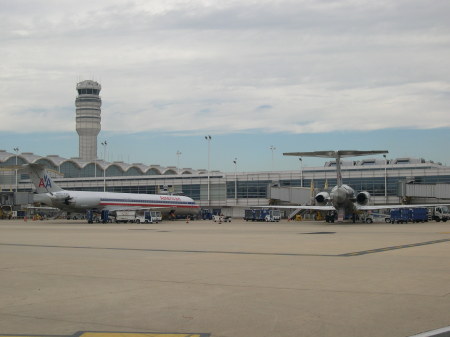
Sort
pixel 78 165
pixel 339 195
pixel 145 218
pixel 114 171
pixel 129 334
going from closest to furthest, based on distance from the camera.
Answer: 1. pixel 129 334
2. pixel 339 195
3. pixel 145 218
4. pixel 78 165
5. pixel 114 171

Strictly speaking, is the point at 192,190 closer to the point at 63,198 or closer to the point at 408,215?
the point at 63,198

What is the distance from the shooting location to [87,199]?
74062 millimetres

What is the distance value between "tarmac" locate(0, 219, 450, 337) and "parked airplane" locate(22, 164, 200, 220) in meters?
50.7

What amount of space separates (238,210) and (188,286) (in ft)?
327

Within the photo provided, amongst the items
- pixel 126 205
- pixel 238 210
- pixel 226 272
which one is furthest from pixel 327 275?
pixel 238 210

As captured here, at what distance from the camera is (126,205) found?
263 feet

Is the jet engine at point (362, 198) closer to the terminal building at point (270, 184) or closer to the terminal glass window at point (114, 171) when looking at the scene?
the terminal building at point (270, 184)

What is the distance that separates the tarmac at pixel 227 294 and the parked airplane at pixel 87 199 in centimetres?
5074

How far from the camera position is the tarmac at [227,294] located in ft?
31.0

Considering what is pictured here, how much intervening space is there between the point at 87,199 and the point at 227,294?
64167 mm

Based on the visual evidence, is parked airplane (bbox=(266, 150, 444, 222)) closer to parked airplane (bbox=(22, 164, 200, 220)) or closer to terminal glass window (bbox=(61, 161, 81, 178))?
parked airplane (bbox=(22, 164, 200, 220))

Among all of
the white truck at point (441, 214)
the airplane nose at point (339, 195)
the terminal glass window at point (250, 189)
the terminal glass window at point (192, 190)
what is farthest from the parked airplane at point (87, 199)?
the white truck at point (441, 214)

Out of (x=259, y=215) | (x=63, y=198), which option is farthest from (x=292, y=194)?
(x=63, y=198)

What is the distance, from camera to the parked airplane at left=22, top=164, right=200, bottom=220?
70.8 m
